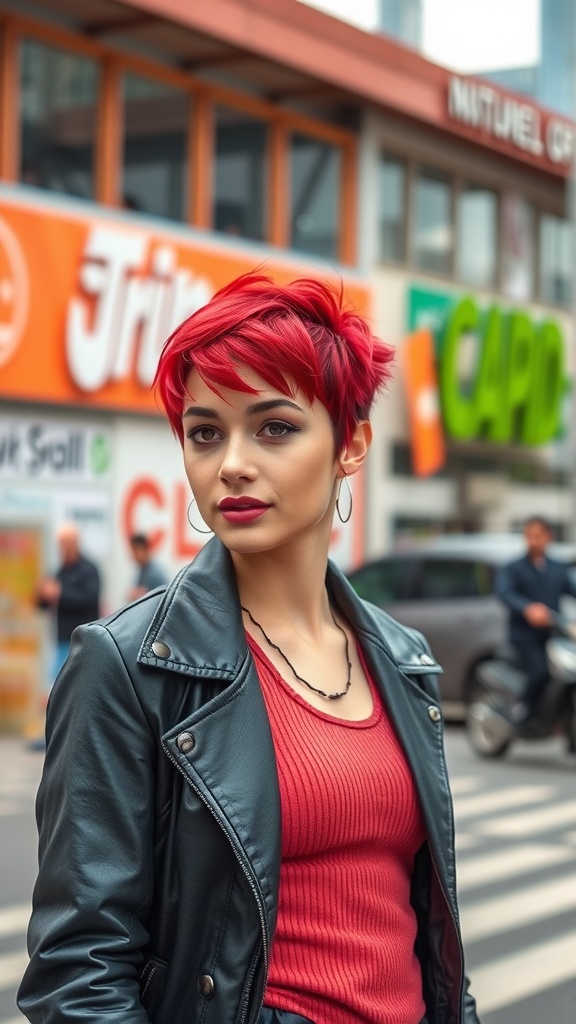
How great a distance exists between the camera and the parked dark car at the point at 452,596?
579 inches

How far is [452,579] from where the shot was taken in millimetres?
15156

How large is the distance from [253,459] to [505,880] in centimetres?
607

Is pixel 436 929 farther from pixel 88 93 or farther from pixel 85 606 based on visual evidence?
pixel 88 93

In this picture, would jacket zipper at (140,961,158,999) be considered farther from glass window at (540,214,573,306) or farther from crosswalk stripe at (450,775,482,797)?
glass window at (540,214,573,306)

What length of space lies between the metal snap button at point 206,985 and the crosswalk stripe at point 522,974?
3.77 metres

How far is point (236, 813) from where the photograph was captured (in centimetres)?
192

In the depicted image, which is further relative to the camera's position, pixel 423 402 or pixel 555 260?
pixel 555 260

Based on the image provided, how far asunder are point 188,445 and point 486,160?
23.6 m

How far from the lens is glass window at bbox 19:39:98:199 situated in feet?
56.2

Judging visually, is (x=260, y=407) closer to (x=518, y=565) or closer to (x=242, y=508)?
(x=242, y=508)

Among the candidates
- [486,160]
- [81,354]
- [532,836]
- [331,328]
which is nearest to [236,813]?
[331,328]

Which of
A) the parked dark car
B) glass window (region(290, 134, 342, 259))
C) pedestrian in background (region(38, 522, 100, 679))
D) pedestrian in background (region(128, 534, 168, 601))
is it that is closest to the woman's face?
pedestrian in background (region(38, 522, 100, 679))

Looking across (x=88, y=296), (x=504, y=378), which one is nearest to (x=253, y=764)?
(x=88, y=296)

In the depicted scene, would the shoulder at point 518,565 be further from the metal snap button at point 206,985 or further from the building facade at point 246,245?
the metal snap button at point 206,985
